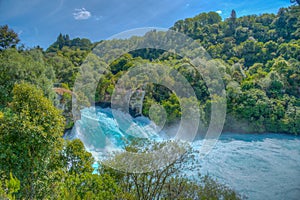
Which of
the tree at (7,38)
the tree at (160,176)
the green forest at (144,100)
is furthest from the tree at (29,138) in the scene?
the tree at (7,38)

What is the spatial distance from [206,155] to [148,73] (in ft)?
20.4

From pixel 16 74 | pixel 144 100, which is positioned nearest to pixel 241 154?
pixel 144 100

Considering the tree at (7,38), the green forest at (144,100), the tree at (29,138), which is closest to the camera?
the tree at (29,138)

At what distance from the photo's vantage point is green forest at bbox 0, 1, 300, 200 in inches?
121

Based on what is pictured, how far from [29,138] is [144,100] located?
11.9 m

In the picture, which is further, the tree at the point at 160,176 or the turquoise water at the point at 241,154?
the turquoise water at the point at 241,154

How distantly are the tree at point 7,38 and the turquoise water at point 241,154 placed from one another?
5.82m

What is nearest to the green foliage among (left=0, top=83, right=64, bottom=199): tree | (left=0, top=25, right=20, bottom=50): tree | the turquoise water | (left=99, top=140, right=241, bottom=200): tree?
(left=0, top=25, right=20, bottom=50): tree

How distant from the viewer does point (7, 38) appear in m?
13.0

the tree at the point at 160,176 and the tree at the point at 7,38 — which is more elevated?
the tree at the point at 7,38

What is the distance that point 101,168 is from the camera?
5.17 m

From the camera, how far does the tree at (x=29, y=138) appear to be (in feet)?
9.66

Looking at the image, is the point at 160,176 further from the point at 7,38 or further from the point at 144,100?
the point at 7,38

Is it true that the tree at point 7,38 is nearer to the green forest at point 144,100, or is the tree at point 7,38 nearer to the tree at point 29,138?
the green forest at point 144,100
